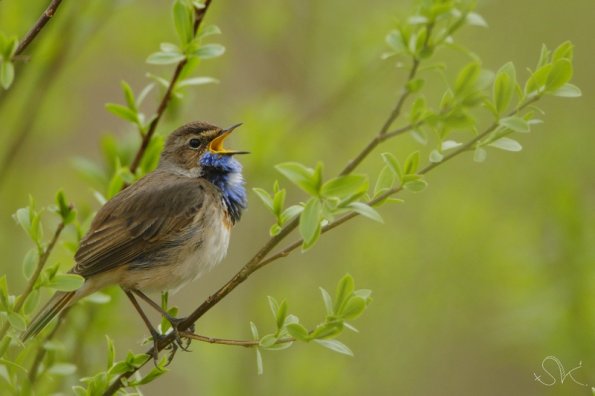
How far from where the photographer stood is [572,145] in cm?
700

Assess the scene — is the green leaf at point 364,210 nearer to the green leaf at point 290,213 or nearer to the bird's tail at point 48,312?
the green leaf at point 290,213

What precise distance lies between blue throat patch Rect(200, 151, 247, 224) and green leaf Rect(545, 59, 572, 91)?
91.6 inches

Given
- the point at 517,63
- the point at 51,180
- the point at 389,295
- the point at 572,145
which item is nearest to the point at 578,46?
the point at 517,63

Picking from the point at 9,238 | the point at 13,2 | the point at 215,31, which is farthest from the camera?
the point at 9,238

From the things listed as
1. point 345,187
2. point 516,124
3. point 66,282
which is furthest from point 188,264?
point 516,124

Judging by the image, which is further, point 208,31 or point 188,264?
point 188,264

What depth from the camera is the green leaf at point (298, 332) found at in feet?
11.6

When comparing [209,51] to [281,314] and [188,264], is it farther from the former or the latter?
[188,264]

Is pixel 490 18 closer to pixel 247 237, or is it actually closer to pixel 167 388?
pixel 247 237

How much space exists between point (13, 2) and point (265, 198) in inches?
121

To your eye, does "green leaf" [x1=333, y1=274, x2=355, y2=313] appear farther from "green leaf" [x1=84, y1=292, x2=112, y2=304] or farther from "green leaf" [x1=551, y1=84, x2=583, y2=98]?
"green leaf" [x1=84, y1=292, x2=112, y2=304]

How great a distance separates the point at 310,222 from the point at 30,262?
1.37 meters

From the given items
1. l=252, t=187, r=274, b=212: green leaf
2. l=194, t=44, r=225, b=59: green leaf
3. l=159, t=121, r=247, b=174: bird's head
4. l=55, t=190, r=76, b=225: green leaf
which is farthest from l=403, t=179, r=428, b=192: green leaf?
Result: l=159, t=121, r=247, b=174: bird's head

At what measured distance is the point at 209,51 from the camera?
13.4 ft
